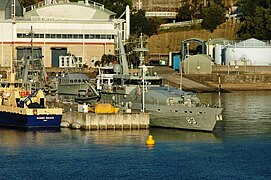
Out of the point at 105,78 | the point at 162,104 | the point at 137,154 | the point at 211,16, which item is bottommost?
the point at 137,154

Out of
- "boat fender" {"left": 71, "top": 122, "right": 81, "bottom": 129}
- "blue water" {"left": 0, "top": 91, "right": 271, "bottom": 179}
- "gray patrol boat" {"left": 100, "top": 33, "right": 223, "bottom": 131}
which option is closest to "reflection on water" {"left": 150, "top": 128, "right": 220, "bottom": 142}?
"blue water" {"left": 0, "top": 91, "right": 271, "bottom": 179}

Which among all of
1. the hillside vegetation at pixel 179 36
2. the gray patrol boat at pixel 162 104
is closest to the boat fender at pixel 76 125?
the gray patrol boat at pixel 162 104

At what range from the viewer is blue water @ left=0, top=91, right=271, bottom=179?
5581 centimetres

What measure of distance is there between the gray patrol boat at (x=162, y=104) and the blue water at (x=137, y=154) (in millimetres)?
799

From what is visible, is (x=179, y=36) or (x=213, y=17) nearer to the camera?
(x=213, y=17)

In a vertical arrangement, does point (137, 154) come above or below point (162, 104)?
below

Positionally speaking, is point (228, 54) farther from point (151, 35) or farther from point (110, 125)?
point (110, 125)

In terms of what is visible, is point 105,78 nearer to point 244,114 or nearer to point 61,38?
point 244,114

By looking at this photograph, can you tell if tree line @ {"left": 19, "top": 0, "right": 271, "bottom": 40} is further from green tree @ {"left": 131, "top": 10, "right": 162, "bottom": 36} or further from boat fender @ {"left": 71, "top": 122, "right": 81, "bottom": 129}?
boat fender @ {"left": 71, "top": 122, "right": 81, "bottom": 129}

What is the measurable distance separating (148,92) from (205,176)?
65.3ft

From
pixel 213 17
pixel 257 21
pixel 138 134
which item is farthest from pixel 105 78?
pixel 213 17

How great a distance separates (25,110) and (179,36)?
92298mm

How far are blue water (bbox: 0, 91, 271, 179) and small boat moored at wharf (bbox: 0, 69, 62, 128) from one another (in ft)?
3.12

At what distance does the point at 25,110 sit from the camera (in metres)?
70.5
